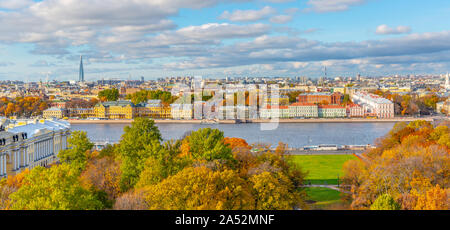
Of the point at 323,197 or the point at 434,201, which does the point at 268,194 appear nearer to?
the point at 434,201

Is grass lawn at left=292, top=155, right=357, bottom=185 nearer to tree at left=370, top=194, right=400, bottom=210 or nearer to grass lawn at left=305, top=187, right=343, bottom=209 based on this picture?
grass lawn at left=305, top=187, right=343, bottom=209

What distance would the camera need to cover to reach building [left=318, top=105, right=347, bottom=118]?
38.1 m

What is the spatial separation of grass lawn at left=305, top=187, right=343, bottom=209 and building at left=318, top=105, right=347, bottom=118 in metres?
28.5

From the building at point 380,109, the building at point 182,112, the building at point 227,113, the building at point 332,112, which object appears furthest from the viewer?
the building at point 332,112

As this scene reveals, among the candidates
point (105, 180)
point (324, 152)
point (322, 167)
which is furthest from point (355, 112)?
point (105, 180)

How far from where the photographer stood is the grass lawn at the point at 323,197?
893 centimetres

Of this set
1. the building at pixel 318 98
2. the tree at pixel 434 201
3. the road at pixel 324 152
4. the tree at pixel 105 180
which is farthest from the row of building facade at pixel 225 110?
the tree at pixel 434 201

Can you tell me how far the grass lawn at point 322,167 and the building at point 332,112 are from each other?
886 inches

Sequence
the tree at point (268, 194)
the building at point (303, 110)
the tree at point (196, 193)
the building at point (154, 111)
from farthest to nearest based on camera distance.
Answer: the building at point (154, 111) → the building at point (303, 110) → the tree at point (268, 194) → the tree at point (196, 193)

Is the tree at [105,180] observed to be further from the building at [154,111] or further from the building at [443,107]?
the building at [443,107]

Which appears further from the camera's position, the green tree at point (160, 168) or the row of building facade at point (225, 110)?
the row of building facade at point (225, 110)

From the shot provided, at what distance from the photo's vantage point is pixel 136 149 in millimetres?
9648
